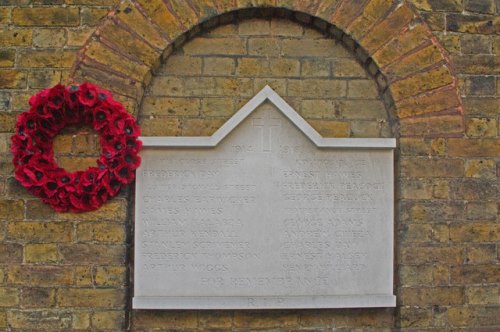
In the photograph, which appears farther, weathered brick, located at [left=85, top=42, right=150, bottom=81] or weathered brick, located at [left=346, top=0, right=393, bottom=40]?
weathered brick, located at [left=346, top=0, right=393, bottom=40]

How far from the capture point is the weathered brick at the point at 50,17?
341 centimetres

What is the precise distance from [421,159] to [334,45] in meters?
0.86

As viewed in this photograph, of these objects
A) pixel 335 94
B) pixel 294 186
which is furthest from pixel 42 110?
pixel 335 94

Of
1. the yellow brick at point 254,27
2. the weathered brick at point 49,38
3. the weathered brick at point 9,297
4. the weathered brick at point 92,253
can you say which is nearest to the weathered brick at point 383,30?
the yellow brick at point 254,27

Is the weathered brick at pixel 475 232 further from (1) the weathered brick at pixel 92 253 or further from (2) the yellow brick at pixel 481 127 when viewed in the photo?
(1) the weathered brick at pixel 92 253

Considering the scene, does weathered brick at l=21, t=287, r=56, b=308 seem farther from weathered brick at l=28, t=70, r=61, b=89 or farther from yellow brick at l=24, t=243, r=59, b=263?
weathered brick at l=28, t=70, r=61, b=89

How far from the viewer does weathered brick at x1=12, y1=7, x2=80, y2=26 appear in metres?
3.41

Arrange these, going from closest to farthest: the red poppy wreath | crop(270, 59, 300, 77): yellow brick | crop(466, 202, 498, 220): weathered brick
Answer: the red poppy wreath, crop(466, 202, 498, 220): weathered brick, crop(270, 59, 300, 77): yellow brick

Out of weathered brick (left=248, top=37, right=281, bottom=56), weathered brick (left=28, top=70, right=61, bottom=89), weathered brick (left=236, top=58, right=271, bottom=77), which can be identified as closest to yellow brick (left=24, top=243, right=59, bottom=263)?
weathered brick (left=28, top=70, right=61, bottom=89)

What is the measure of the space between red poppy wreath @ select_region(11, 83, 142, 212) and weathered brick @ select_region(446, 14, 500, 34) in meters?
1.95

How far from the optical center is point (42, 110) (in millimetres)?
3287

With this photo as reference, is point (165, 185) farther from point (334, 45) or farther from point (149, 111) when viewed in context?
point (334, 45)

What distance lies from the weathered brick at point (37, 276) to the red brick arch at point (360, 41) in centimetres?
104

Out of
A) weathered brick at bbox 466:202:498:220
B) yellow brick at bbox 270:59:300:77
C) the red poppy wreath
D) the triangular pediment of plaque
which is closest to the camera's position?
the red poppy wreath
